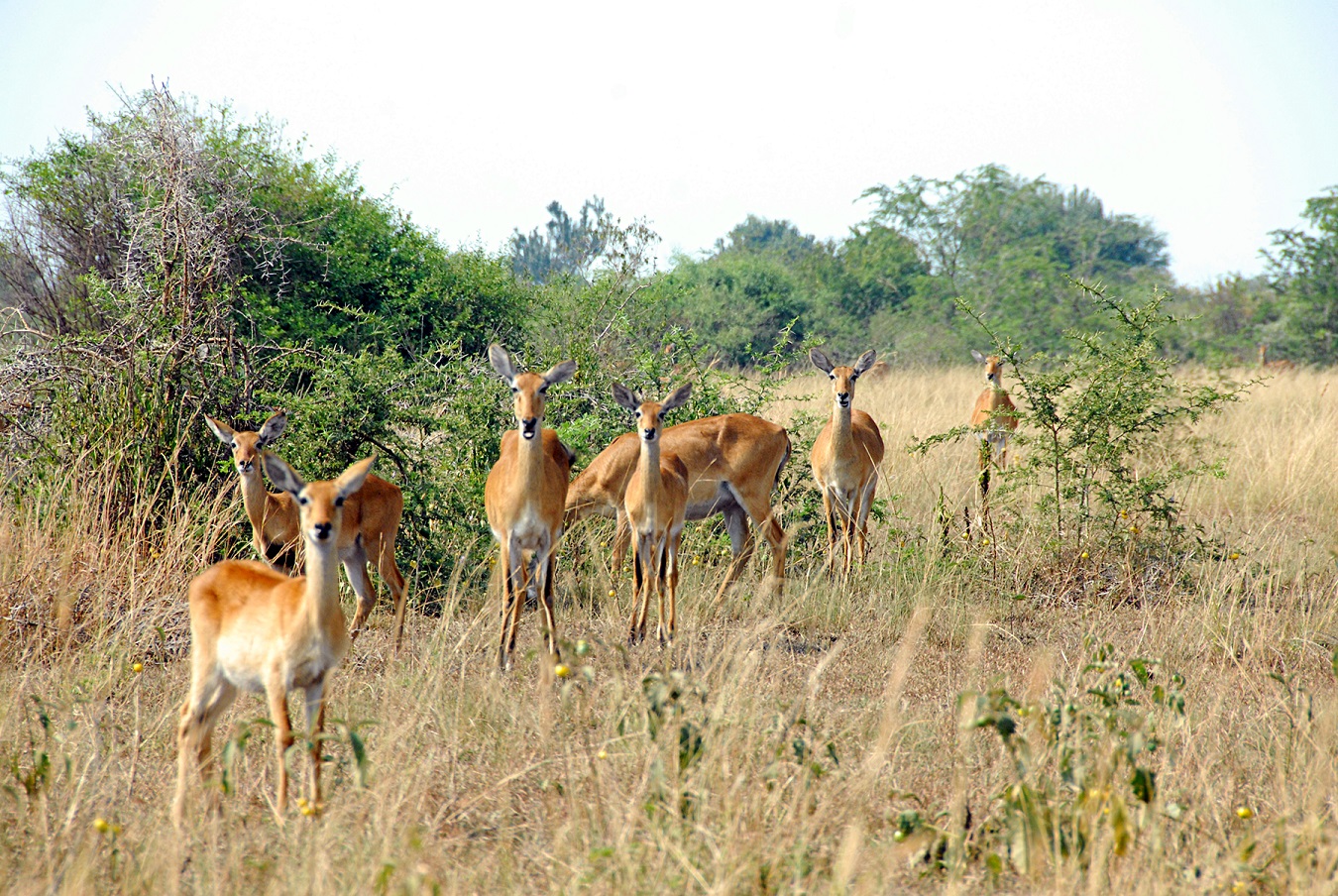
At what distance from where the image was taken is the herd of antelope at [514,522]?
3.56 metres

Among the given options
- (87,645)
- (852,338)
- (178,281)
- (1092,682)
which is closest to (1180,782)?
(1092,682)

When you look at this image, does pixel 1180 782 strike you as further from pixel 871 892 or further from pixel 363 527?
pixel 363 527

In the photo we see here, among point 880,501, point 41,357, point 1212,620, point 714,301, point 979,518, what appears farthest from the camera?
point 714,301

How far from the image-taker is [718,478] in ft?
24.3

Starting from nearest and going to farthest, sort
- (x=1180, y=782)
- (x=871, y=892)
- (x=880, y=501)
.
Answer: (x=871, y=892) < (x=1180, y=782) < (x=880, y=501)

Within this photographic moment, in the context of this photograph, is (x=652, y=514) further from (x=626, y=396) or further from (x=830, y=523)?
(x=830, y=523)

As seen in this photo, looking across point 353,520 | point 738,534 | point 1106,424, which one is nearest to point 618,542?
point 738,534

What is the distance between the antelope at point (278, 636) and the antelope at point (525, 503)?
1.74m

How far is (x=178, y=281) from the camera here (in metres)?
6.93

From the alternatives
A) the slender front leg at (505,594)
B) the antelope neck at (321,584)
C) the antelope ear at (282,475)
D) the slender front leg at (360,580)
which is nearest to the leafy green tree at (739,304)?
the slender front leg at (360,580)

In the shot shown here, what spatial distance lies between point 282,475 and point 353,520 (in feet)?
6.88

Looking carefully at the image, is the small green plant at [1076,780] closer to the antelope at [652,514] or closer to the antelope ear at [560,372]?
the antelope at [652,514]

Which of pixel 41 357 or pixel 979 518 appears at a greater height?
pixel 41 357

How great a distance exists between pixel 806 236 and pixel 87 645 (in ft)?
184
